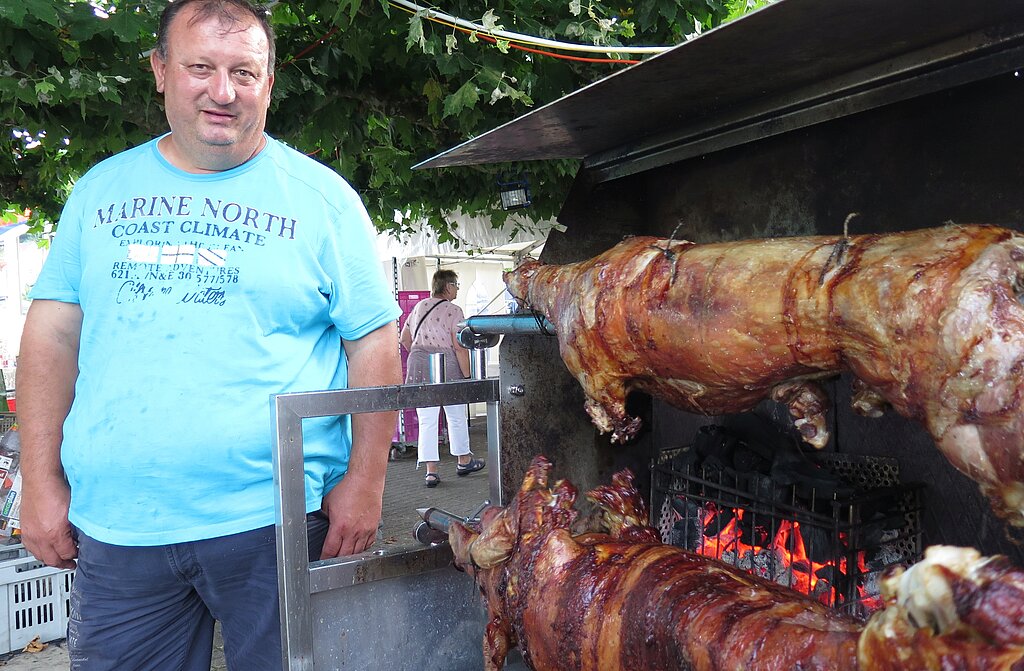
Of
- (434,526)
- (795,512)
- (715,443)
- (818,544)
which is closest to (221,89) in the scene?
(434,526)

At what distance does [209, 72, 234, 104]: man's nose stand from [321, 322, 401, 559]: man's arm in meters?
0.69

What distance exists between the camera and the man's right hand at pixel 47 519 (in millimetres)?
2016

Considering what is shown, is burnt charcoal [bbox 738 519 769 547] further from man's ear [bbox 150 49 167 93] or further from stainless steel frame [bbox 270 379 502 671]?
man's ear [bbox 150 49 167 93]

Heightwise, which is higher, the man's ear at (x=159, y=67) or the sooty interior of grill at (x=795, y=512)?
the man's ear at (x=159, y=67)

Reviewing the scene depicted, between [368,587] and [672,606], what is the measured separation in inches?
31.4

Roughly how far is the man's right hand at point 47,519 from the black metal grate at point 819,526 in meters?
1.69

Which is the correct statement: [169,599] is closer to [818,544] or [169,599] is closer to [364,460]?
[364,460]

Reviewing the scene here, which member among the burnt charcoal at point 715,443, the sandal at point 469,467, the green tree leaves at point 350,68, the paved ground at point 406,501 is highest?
the green tree leaves at point 350,68

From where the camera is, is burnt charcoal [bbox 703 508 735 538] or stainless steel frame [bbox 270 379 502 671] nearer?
stainless steel frame [bbox 270 379 502 671]

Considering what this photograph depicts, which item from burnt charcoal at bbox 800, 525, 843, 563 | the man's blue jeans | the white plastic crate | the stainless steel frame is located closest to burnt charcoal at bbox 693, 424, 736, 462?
burnt charcoal at bbox 800, 525, 843, 563

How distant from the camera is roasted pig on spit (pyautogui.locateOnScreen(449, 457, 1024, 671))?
85 cm

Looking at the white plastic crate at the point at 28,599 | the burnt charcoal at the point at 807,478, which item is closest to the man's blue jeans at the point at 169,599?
the burnt charcoal at the point at 807,478

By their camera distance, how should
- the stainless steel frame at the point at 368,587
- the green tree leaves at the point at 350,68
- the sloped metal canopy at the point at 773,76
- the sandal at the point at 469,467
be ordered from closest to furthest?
the sloped metal canopy at the point at 773,76 → the stainless steel frame at the point at 368,587 → the green tree leaves at the point at 350,68 → the sandal at the point at 469,467

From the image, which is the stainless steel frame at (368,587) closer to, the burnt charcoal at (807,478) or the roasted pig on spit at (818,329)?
the roasted pig on spit at (818,329)
